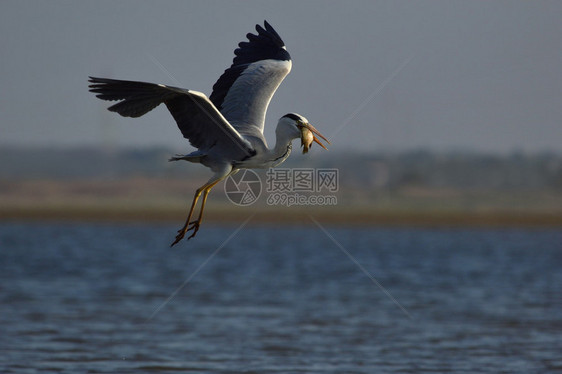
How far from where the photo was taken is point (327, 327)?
23484 millimetres

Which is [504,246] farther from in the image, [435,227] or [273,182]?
[273,182]

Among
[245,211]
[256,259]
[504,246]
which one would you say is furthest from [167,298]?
[245,211]

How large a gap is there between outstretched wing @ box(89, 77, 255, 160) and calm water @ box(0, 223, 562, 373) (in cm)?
667

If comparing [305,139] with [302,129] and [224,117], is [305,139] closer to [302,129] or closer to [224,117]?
[302,129]

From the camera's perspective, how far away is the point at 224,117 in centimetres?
1289

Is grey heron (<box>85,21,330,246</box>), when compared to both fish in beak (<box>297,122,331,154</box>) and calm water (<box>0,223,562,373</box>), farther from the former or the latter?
calm water (<box>0,223,562,373</box>)

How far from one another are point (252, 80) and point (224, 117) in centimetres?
141

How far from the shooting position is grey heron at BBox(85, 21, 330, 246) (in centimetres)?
1163

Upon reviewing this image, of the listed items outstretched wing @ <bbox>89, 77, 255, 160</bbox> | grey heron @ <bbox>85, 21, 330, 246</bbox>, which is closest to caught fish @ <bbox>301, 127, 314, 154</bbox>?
grey heron @ <bbox>85, 21, 330, 246</bbox>

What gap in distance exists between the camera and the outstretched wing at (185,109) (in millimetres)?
11461

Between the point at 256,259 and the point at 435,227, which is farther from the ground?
the point at 435,227

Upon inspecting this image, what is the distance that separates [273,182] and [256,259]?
24.0 m
